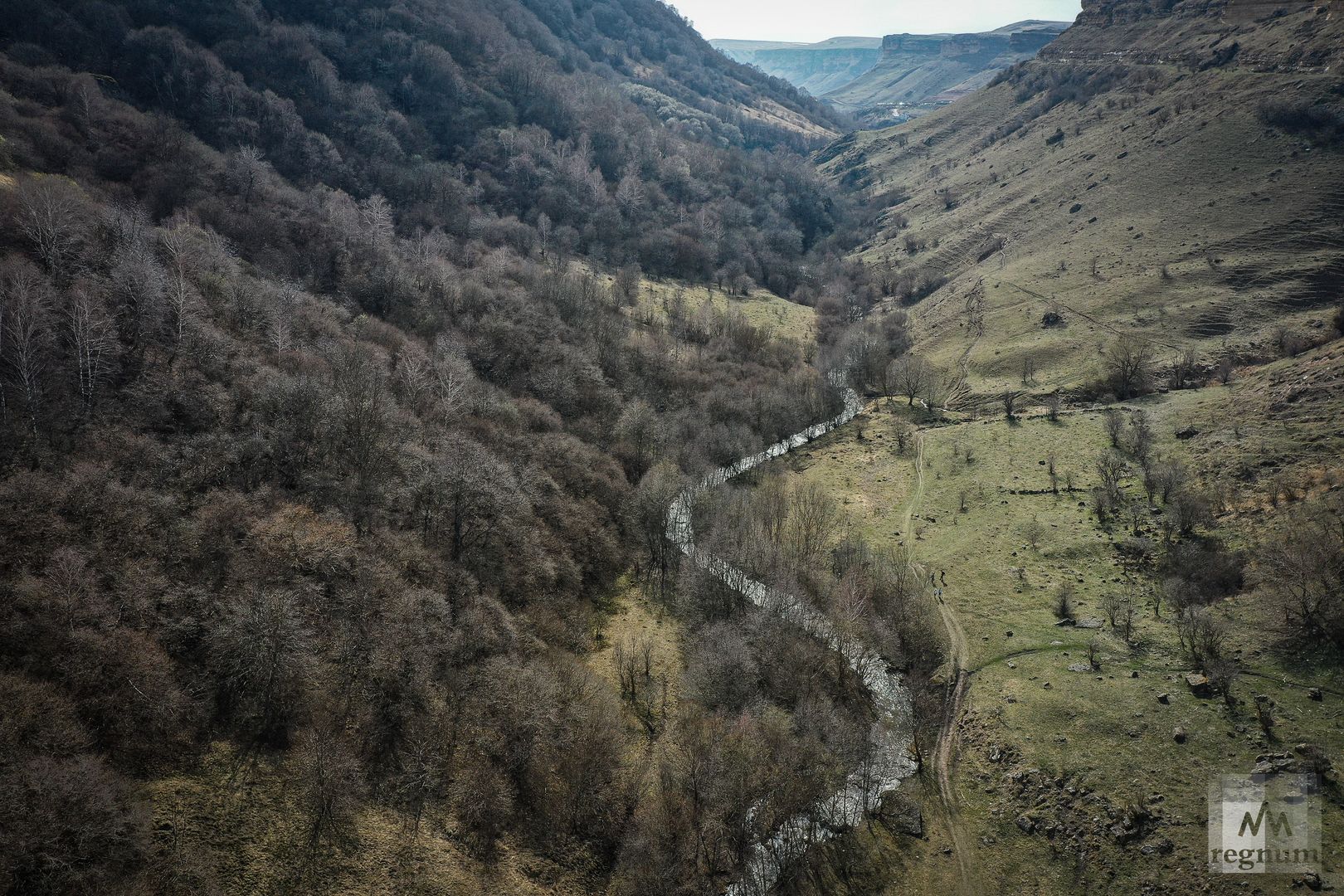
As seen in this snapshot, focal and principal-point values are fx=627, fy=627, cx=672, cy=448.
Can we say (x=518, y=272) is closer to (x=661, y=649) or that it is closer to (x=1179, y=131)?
(x=661, y=649)

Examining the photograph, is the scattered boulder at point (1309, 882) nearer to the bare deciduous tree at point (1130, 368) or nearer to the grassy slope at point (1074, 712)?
the grassy slope at point (1074, 712)

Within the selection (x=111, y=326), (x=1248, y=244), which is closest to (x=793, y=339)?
(x=1248, y=244)

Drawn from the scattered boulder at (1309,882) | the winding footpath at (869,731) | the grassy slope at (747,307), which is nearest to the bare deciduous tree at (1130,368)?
the grassy slope at (747,307)

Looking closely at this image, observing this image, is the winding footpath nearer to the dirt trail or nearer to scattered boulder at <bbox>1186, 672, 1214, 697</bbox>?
the dirt trail

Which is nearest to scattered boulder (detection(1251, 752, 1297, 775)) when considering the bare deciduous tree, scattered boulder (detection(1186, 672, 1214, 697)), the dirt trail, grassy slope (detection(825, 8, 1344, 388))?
scattered boulder (detection(1186, 672, 1214, 697))

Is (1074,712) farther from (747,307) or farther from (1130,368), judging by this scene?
(747,307)

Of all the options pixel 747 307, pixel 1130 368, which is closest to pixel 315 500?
pixel 1130 368
